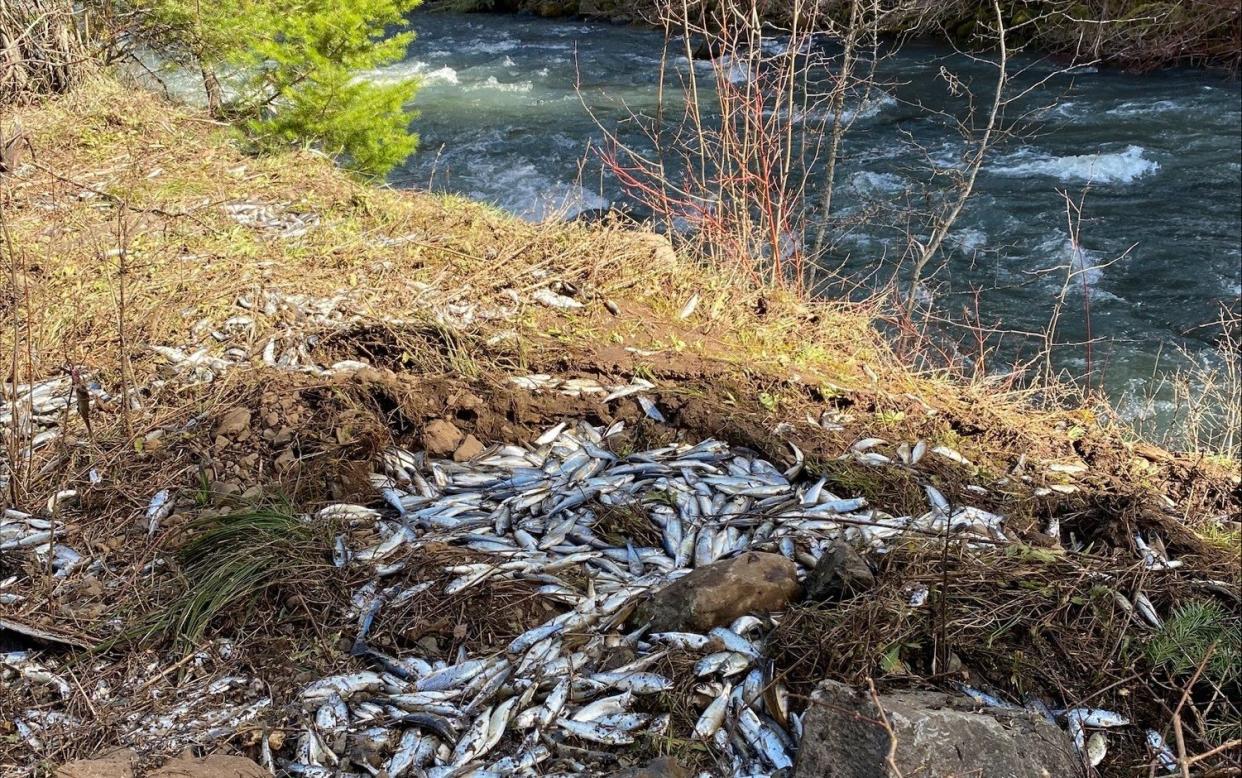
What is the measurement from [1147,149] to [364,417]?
9482 millimetres

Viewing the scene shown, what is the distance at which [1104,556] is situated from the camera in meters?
3.12

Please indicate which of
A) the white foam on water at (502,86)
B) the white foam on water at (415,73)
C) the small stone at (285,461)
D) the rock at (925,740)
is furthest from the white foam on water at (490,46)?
the rock at (925,740)

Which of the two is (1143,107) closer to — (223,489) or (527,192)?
(527,192)

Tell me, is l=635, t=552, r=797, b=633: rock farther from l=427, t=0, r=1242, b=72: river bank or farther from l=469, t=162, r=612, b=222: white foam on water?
l=427, t=0, r=1242, b=72: river bank

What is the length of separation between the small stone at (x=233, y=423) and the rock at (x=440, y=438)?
2.19 ft

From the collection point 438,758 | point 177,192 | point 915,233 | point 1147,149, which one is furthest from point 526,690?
point 1147,149

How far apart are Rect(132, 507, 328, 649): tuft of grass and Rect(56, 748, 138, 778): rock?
47cm

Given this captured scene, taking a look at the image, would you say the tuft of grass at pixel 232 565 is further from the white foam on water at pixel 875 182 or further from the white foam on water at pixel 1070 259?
the white foam on water at pixel 875 182

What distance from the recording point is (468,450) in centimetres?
362

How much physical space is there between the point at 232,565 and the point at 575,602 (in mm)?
1040

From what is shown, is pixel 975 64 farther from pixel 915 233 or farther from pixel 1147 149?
pixel 915 233

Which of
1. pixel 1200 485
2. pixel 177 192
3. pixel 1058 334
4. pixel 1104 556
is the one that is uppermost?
pixel 177 192

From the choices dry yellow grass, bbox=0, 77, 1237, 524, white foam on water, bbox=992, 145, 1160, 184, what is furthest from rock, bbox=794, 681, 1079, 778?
white foam on water, bbox=992, 145, 1160, 184

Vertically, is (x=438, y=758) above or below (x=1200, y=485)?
above
